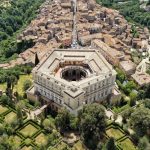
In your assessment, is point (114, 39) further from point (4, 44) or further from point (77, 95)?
point (77, 95)

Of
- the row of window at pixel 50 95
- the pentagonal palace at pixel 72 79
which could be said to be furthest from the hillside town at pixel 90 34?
Answer: the row of window at pixel 50 95

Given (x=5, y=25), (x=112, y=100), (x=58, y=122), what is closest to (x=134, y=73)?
(x=112, y=100)

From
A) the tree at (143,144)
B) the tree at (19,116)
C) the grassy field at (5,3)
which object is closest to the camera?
the tree at (143,144)

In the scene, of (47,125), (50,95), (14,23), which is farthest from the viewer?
(14,23)

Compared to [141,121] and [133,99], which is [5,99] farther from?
[141,121]

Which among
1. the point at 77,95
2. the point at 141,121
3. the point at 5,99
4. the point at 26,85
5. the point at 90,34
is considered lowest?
the point at 26,85

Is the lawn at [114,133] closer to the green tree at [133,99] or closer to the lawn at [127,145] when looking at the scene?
the lawn at [127,145]

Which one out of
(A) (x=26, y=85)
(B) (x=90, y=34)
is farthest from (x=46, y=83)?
(B) (x=90, y=34)
